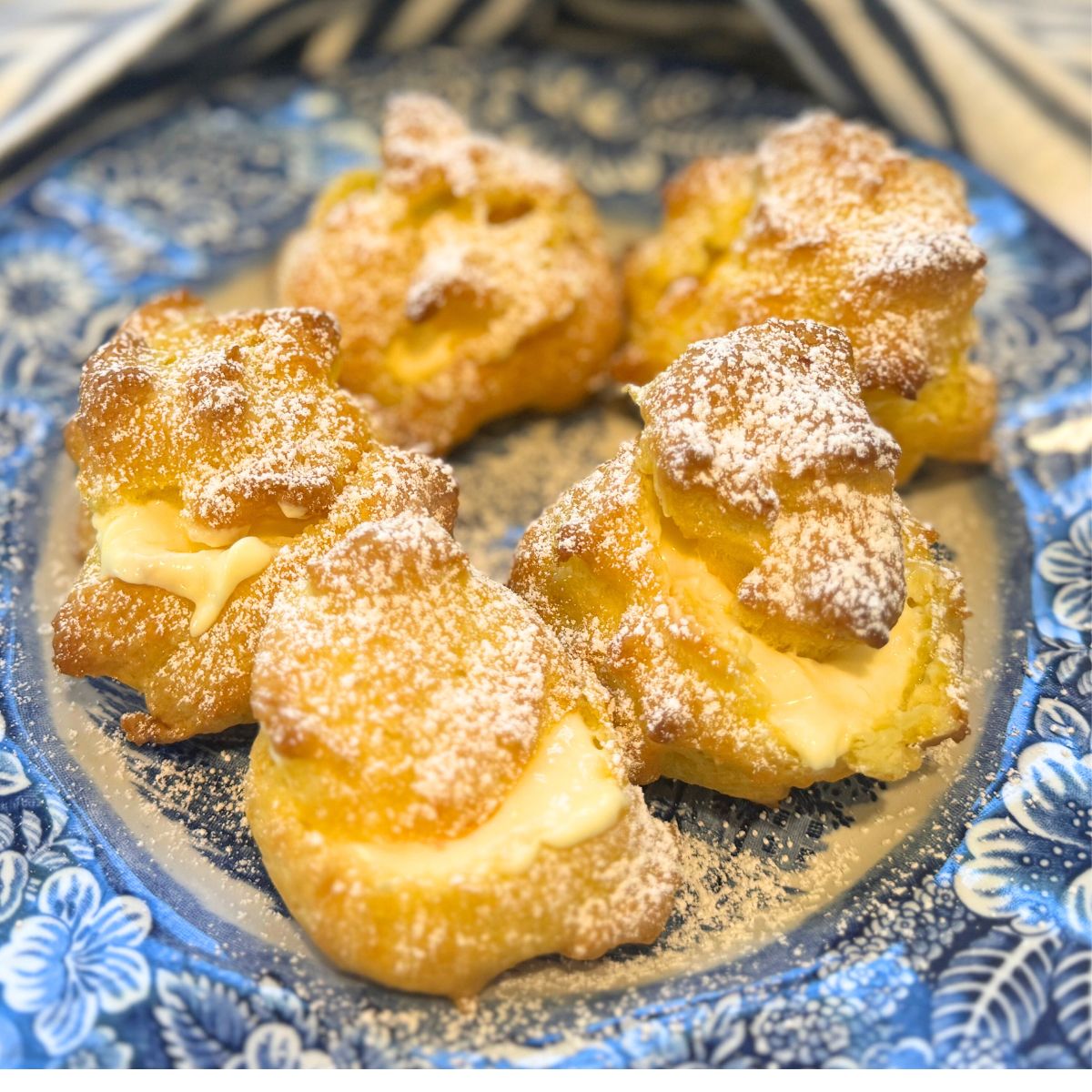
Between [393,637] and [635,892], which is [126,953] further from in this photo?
[635,892]

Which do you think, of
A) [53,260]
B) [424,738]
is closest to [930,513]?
[424,738]

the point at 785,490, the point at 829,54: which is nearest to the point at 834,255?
the point at 785,490

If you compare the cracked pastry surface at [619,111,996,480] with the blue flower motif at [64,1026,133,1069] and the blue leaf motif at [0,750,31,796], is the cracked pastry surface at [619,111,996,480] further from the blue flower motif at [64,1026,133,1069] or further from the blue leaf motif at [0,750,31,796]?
the blue flower motif at [64,1026,133,1069]

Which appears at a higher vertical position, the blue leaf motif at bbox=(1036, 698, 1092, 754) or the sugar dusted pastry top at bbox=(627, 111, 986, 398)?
the sugar dusted pastry top at bbox=(627, 111, 986, 398)

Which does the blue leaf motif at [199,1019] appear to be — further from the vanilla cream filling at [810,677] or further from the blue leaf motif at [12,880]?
the vanilla cream filling at [810,677]

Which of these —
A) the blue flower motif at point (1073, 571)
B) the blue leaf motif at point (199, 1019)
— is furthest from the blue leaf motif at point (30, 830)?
the blue flower motif at point (1073, 571)

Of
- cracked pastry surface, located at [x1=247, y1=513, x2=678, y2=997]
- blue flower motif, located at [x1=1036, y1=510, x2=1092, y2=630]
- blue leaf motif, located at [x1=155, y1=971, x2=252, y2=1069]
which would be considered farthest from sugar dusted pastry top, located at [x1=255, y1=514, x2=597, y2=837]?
blue flower motif, located at [x1=1036, y1=510, x2=1092, y2=630]

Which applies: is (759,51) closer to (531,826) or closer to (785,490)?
(785,490)
